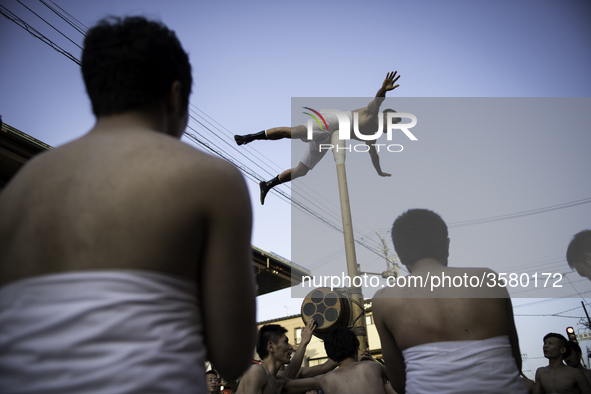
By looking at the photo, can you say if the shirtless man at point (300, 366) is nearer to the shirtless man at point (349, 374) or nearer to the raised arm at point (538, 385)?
the shirtless man at point (349, 374)

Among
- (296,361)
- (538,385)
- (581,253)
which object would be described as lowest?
(538,385)

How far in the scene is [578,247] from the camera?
372 cm

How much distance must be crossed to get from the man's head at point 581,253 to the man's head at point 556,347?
1.66 m

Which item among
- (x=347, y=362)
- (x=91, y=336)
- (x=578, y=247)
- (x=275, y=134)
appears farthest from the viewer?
(x=275, y=134)

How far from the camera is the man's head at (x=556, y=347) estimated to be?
16.0 ft

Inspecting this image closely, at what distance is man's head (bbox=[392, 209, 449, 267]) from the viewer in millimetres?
2172

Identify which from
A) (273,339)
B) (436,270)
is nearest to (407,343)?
(436,270)

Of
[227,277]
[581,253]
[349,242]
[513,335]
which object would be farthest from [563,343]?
[227,277]

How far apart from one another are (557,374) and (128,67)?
6026mm

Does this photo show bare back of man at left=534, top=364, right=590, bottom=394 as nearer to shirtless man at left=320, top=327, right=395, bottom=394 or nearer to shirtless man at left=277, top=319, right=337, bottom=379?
shirtless man at left=320, top=327, right=395, bottom=394

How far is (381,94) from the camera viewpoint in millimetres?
5152

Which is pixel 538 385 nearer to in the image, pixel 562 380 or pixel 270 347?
pixel 562 380

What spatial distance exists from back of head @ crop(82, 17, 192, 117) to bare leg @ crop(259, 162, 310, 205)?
5062 millimetres

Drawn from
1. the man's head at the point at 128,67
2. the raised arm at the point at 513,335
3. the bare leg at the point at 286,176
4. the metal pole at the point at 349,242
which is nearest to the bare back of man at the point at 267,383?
the metal pole at the point at 349,242
